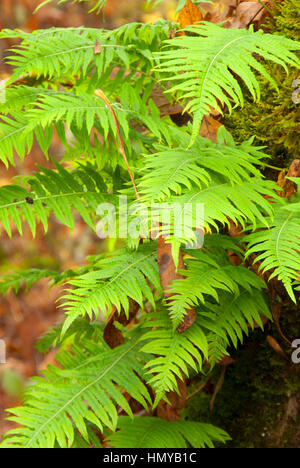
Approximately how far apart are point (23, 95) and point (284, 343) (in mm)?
1053

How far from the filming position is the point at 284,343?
1619mm

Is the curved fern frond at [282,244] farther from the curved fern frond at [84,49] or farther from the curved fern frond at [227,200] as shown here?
the curved fern frond at [84,49]

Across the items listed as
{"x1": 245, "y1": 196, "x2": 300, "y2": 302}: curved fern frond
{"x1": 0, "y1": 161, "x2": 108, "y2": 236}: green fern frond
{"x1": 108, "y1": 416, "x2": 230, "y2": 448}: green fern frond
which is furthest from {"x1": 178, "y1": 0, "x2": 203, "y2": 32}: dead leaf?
{"x1": 108, "y1": 416, "x2": 230, "y2": 448}: green fern frond

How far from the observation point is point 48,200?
59.4 inches

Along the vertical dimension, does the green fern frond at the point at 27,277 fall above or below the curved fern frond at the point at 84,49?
below

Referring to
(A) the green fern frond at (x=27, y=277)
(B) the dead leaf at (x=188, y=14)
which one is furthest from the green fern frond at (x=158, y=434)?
(B) the dead leaf at (x=188, y=14)

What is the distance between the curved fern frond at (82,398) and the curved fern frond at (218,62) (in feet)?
1.93

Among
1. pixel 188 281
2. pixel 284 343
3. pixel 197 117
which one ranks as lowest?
pixel 284 343

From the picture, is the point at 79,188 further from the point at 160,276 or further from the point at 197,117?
the point at 197,117

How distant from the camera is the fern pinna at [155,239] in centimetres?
115

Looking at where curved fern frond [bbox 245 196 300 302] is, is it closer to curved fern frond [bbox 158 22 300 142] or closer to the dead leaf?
curved fern frond [bbox 158 22 300 142]

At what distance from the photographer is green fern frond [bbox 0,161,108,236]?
1.48 metres

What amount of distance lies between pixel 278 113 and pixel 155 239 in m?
0.59
